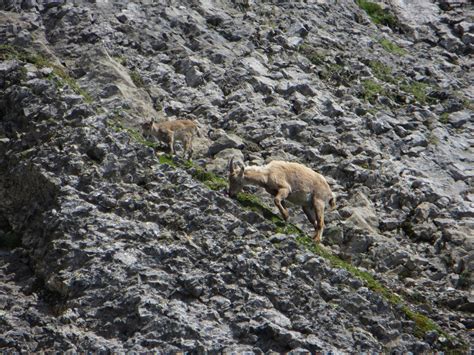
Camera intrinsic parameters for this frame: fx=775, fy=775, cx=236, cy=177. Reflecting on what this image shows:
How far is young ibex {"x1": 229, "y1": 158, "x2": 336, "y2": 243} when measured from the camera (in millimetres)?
25984

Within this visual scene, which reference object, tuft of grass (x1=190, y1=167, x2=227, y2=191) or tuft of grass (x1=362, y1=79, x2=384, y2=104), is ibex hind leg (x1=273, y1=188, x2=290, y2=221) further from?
tuft of grass (x1=362, y1=79, x2=384, y2=104)

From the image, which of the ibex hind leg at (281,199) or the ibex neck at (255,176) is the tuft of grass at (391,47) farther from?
the ibex hind leg at (281,199)

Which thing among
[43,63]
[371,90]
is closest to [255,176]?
[43,63]

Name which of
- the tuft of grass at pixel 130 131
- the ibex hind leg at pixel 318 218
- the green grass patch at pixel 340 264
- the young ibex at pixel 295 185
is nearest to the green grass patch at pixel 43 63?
the tuft of grass at pixel 130 131

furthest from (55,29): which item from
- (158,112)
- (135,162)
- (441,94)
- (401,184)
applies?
(441,94)

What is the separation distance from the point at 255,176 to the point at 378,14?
26957 millimetres

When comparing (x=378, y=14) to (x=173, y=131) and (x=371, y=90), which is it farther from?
(x=173, y=131)

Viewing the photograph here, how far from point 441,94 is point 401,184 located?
1147 cm

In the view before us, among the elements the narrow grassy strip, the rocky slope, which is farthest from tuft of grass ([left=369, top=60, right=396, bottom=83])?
the narrow grassy strip

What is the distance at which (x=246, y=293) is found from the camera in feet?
68.4

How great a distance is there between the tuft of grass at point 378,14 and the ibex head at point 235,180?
26.0 metres

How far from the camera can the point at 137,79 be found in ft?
105

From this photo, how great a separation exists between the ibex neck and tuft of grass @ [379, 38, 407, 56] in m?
20.6

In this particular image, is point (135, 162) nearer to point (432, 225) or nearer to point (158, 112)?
point (158, 112)
